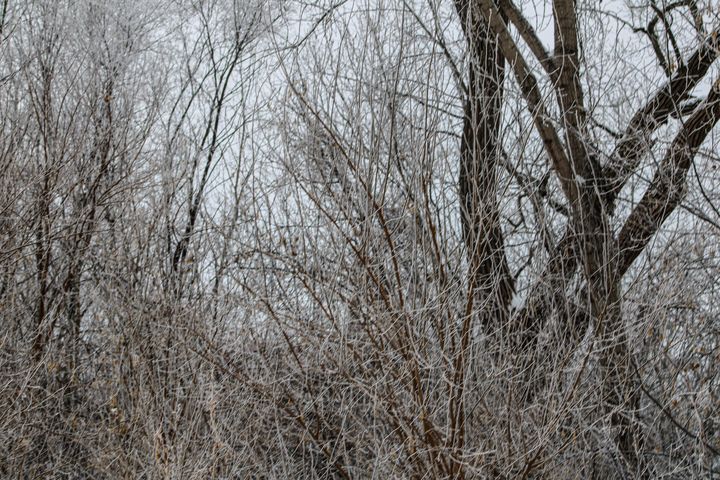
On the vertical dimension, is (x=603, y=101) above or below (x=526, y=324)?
above

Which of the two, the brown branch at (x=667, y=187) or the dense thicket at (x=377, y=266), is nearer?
the dense thicket at (x=377, y=266)

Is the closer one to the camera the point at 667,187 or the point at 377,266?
the point at 377,266

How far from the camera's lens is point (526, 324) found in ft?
23.0

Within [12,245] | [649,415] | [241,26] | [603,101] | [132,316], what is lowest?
[649,415]

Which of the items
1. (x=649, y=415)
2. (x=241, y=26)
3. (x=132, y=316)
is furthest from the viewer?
(x=241, y=26)

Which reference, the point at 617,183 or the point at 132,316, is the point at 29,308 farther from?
the point at 617,183

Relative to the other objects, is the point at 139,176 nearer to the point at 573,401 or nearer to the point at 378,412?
the point at 378,412

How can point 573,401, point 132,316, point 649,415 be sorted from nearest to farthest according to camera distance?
point 573,401
point 649,415
point 132,316

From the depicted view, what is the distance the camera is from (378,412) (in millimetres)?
5816

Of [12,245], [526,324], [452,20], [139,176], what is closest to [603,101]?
[452,20]

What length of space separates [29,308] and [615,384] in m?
5.49

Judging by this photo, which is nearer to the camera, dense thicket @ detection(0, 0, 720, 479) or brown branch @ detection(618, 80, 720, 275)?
dense thicket @ detection(0, 0, 720, 479)

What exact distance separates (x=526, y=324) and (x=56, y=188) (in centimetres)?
463

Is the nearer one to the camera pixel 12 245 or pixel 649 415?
pixel 649 415
